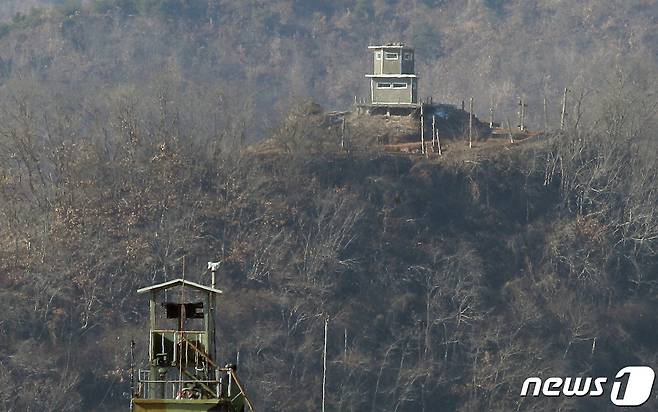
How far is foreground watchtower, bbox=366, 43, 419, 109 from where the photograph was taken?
9756cm

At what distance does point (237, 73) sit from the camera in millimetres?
186875

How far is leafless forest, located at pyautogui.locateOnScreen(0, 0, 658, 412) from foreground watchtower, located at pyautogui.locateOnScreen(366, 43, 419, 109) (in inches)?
166

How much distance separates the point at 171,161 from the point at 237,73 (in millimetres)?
96678

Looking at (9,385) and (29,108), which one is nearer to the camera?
(9,385)

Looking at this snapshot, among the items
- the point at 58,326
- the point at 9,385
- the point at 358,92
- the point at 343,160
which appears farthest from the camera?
the point at 358,92

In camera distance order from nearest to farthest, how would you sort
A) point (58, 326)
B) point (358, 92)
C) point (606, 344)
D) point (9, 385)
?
point (9, 385)
point (58, 326)
point (606, 344)
point (358, 92)

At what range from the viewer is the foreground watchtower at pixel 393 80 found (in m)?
97.6

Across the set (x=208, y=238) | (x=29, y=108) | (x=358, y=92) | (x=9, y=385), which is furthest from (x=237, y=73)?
(x=9, y=385)

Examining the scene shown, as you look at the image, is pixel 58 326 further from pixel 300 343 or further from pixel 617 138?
pixel 617 138

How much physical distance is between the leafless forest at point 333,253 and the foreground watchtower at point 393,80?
4.22 m

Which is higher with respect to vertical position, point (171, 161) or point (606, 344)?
point (171, 161)

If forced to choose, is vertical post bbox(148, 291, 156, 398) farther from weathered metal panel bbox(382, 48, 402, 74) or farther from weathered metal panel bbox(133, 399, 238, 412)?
weathered metal panel bbox(382, 48, 402, 74)

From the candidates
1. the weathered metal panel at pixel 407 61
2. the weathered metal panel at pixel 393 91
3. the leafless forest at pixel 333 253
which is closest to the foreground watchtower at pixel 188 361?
the leafless forest at pixel 333 253

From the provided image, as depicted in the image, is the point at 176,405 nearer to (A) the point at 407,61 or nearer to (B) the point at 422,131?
(B) the point at 422,131
